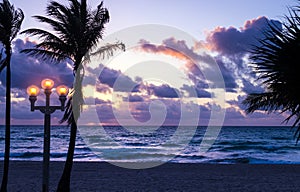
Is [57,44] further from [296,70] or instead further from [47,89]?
[296,70]

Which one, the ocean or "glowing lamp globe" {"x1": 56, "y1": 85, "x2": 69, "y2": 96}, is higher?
"glowing lamp globe" {"x1": 56, "y1": 85, "x2": 69, "y2": 96}

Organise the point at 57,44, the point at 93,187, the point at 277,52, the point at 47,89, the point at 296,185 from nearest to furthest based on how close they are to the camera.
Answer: the point at 277,52 → the point at 47,89 → the point at 57,44 → the point at 93,187 → the point at 296,185

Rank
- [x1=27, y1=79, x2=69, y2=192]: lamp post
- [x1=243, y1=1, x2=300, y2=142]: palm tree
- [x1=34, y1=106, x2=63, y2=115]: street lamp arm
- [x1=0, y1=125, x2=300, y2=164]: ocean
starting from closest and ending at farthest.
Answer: [x1=243, y1=1, x2=300, y2=142]: palm tree < [x1=27, y1=79, x2=69, y2=192]: lamp post < [x1=34, y1=106, x2=63, y2=115]: street lamp arm < [x1=0, y1=125, x2=300, y2=164]: ocean

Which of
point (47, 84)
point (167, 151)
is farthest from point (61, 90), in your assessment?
Answer: point (167, 151)

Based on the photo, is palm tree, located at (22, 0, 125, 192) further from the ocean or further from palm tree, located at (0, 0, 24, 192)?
the ocean

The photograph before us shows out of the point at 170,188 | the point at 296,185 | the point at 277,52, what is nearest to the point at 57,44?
the point at 277,52

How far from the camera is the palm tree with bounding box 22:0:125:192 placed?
1158cm

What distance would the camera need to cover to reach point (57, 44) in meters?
11.6

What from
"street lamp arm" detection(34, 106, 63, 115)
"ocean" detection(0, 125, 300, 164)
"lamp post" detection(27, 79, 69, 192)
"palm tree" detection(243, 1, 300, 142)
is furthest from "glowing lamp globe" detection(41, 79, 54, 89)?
"ocean" detection(0, 125, 300, 164)

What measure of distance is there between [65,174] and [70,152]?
651 mm

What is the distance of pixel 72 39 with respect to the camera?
11.7 metres

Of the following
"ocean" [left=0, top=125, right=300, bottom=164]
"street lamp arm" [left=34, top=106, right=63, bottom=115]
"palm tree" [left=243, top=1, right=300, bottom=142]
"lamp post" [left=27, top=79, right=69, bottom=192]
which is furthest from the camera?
"ocean" [left=0, top=125, right=300, bottom=164]

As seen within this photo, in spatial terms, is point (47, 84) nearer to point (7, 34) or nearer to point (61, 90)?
point (61, 90)

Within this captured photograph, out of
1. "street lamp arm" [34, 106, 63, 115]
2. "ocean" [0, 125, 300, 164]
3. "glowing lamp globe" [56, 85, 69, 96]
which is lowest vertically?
"ocean" [0, 125, 300, 164]
